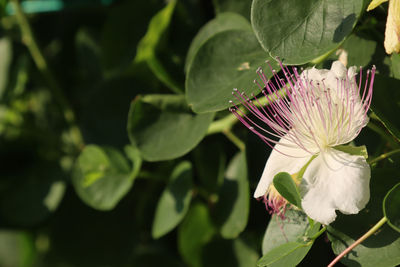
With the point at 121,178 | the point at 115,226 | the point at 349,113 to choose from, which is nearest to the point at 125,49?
the point at 121,178

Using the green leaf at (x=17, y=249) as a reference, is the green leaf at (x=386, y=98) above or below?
above

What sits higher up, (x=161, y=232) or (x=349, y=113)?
(x=349, y=113)

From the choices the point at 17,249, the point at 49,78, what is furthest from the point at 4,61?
the point at 17,249

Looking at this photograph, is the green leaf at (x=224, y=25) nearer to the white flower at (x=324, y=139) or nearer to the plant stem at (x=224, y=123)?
the plant stem at (x=224, y=123)

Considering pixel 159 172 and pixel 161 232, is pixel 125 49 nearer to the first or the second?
pixel 159 172

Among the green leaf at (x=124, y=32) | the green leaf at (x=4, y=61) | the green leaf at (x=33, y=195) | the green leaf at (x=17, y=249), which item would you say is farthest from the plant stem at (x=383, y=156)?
the green leaf at (x=17, y=249)

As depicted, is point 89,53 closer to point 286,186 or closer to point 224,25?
point 224,25

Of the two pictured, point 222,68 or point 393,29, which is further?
point 222,68
